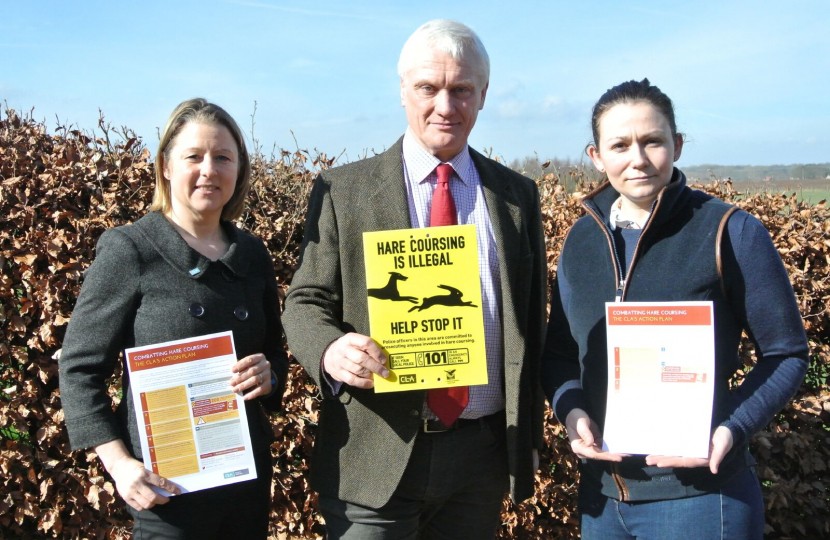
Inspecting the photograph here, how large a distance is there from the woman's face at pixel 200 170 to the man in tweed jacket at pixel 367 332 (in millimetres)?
361

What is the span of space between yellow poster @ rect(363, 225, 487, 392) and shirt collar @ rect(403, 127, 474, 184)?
15.9 inches

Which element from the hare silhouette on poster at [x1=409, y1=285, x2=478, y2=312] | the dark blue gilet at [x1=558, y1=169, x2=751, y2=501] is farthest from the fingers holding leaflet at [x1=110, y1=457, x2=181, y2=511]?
the dark blue gilet at [x1=558, y1=169, x2=751, y2=501]

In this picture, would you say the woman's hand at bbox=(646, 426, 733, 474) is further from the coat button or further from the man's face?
the coat button

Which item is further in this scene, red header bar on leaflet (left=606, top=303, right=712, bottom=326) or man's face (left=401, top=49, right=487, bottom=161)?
man's face (left=401, top=49, right=487, bottom=161)

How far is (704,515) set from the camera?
2301mm

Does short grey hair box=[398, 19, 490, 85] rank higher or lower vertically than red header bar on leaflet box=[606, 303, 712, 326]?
higher

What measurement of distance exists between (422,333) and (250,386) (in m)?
0.64

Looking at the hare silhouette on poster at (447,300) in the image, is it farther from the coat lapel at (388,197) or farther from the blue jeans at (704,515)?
the blue jeans at (704,515)

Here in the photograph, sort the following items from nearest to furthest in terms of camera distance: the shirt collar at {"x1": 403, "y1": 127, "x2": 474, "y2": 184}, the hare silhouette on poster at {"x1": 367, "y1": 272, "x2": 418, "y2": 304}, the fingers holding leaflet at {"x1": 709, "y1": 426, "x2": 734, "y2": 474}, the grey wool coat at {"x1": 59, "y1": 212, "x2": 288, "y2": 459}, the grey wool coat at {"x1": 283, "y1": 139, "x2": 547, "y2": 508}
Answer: the fingers holding leaflet at {"x1": 709, "y1": 426, "x2": 734, "y2": 474}, the grey wool coat at {"x1": 59, "y1": 212, "x2": 288, "y2": 459}, the hare silhouette on poster at {"x1": 367, "y1": 272, "x2": 418, "y2": 304}, the grey wool coat at {"x1": 283, "y1": 139, "x2": 547, "y2": 508}, the shirt collar at {"x1": 403, "y1": 127, "x2": 474, "y2": 184}

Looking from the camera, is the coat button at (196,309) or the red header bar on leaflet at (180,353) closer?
the red header bar on leaflet at (180,353)

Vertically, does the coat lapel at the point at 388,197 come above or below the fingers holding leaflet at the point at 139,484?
above

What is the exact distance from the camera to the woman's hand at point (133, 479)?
7.46 ft

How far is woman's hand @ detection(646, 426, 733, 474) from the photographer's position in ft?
7.24

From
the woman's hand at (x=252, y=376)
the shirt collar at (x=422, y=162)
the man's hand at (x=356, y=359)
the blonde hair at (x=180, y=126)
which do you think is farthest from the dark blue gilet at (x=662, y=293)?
the blonde hair at (x=180, y=126)
